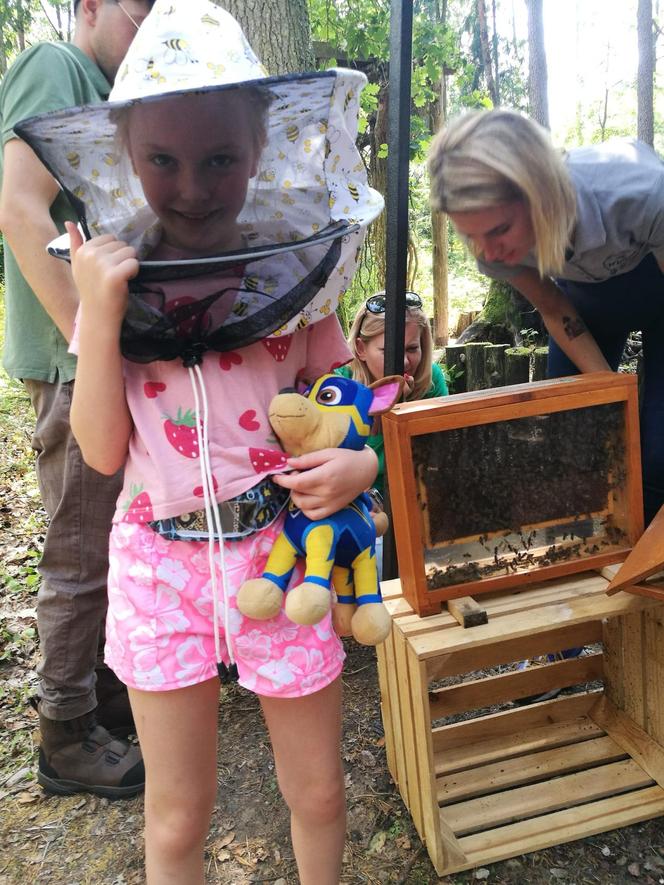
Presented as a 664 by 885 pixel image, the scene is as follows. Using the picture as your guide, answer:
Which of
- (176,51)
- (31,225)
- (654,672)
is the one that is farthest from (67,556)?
(654,672)

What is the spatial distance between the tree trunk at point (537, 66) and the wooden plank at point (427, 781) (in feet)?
32.3

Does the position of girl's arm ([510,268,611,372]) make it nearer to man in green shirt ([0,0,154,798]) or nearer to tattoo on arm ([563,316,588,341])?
tattoo on arm ([563,316,588,341])

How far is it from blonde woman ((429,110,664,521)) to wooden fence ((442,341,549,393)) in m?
0.99

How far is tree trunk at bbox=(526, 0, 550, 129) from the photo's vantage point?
955cm

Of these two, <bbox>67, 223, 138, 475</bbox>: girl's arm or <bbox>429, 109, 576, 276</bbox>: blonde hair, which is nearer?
<bbox>67, 223, 138, 475</bbox>: girl's arm

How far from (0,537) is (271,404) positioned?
3.52 metres

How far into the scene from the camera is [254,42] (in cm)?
254

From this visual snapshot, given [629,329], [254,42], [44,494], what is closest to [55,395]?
[44,494]

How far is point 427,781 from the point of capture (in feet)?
5.67

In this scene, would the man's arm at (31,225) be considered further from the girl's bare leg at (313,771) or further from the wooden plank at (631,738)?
the wooden plank at (631,738)

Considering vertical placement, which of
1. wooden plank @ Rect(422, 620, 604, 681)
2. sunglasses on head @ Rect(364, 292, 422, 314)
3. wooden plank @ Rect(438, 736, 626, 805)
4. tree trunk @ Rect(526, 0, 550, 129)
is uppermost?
tree trunk @ Rect(526, 0, 550, 129)

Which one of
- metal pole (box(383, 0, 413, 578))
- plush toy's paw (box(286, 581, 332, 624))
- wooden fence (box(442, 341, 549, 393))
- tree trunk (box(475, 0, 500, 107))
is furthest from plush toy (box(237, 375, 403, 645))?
tree trunk (box(475, 0, 500, 107))

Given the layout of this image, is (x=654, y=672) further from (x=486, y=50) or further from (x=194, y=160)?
(x=486, y=50)

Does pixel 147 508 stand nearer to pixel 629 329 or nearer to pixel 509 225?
pixel 509 225
